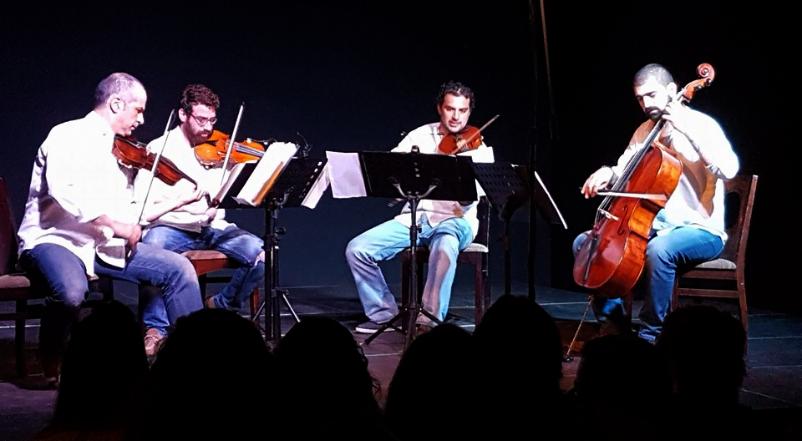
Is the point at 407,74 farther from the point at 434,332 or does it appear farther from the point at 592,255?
the point at 434,332

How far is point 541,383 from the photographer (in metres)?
1.94

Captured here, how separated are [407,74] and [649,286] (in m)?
3.35

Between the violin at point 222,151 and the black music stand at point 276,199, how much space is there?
0.48 m

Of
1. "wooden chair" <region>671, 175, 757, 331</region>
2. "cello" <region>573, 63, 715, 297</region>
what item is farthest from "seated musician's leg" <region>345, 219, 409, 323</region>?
"wooden chair" <region>671, 175, 757, 331</region>

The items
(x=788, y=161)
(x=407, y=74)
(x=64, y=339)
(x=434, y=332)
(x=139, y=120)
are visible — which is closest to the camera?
(x=434, y=332)

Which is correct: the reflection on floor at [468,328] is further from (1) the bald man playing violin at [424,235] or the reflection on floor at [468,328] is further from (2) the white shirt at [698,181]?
(2) the white shirt at [698,181]

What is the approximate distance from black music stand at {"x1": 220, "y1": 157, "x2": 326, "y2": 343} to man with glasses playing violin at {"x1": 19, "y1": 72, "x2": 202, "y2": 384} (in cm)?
37

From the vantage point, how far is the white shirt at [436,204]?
5.47 meters

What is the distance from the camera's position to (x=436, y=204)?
5.59 meters

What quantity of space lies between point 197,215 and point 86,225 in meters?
1.13

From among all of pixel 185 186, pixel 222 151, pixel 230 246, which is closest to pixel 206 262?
pixel 230 246

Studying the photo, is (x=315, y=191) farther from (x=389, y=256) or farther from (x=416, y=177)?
(x=389, y=256)

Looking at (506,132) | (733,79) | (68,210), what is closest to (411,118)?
(506,132)

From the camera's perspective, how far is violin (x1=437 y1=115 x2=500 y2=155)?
544 cm
